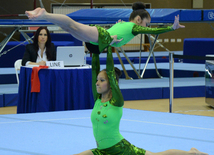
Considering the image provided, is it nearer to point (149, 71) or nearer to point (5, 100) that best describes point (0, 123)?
point (5, 100)

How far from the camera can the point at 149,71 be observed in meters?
8.21

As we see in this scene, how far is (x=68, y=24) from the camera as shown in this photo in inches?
84.7

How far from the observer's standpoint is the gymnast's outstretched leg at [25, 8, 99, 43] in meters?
1.96

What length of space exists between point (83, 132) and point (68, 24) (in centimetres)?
143

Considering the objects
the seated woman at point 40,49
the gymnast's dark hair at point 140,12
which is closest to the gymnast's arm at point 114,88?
the gymnast's dark hair at point 140,12

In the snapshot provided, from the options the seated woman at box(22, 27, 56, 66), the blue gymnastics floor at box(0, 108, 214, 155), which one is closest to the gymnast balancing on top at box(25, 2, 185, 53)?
the blue gymnastics floor at box(0, 108, 214, 155)

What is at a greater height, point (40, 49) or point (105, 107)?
point (40, 49)

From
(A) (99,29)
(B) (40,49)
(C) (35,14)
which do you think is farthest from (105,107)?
(B) (40,49)

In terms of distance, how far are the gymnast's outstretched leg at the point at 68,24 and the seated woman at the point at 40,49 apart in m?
2.27

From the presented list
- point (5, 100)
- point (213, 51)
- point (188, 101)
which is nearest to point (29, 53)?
point (5, 100)

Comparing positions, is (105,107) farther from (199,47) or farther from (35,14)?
(199,47)

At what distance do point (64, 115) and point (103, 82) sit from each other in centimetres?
189

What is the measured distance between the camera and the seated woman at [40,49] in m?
4.46

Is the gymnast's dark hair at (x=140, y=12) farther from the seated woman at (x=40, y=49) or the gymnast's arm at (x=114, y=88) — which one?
the seated woman at (x=40, y=49)
